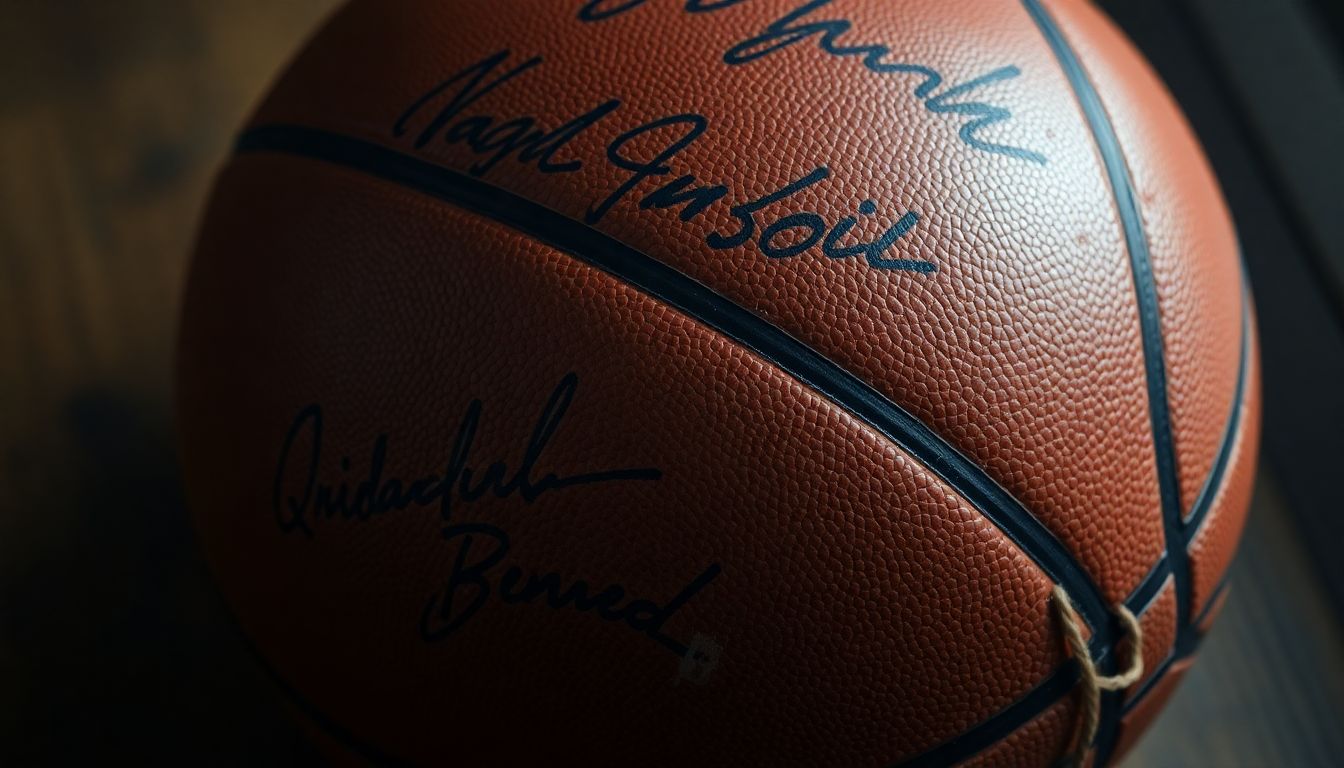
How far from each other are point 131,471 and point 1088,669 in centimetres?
113

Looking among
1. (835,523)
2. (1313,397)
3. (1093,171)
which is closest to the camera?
(835,523)

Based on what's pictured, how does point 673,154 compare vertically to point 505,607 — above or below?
above

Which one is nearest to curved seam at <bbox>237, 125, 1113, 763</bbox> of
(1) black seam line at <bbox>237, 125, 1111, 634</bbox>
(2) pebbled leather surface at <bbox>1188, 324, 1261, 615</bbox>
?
(1) black seam line at <bbox>237, 125, 1111, 634</bbox>

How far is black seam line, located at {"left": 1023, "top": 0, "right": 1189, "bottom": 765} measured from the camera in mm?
812

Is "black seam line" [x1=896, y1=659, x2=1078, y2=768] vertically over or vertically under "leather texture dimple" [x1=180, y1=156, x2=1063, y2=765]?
under

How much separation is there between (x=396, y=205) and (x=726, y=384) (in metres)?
0.29

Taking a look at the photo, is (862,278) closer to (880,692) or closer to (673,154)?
(673,154)

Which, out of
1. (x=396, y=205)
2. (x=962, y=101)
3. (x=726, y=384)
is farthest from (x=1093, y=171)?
(x=396, y=205)

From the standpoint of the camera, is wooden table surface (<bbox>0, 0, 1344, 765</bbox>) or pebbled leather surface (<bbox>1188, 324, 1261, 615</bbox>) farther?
wooden table surface (<bbox>0, 0, 1344, 765</bbox>)

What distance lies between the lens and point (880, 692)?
743mm
